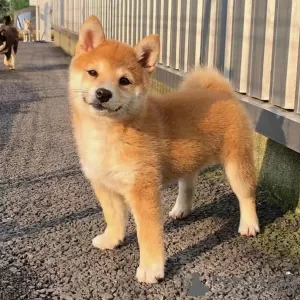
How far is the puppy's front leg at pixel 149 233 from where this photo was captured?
8.82 feet

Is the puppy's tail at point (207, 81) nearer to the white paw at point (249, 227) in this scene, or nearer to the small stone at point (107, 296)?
the white paw at point (249, 227)

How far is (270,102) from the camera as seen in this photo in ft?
12.6

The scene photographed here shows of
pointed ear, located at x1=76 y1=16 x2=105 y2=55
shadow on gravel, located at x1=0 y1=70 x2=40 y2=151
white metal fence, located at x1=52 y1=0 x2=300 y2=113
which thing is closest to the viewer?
pointed ear, located at x1=76 y1=16 x2=105 y2=55

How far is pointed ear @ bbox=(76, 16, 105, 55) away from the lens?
2.88 meters

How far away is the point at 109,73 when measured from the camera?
2.71 metres

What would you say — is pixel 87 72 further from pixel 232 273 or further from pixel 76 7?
pixel 76 7

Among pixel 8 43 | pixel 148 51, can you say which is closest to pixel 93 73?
pixel 148 51

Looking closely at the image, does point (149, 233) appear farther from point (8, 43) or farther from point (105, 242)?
point (8, 43)

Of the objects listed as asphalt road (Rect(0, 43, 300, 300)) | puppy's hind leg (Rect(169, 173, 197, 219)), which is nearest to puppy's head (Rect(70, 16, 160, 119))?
asphalt road (Rect(0, 43, 300, 300))

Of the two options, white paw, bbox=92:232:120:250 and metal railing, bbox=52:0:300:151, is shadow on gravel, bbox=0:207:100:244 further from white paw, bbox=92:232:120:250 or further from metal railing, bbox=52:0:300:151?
metal railing, bbox=52:0:300:151

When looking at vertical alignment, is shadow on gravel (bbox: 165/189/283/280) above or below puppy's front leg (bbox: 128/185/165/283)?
below

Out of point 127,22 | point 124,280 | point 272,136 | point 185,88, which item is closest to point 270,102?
point 272,136

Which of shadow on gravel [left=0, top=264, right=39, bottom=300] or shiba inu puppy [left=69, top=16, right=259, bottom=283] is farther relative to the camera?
shiba inu puppy [left=69, top=16, right=259, bottom=283]

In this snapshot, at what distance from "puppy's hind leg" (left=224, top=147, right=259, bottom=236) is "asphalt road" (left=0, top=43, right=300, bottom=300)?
91 mm
